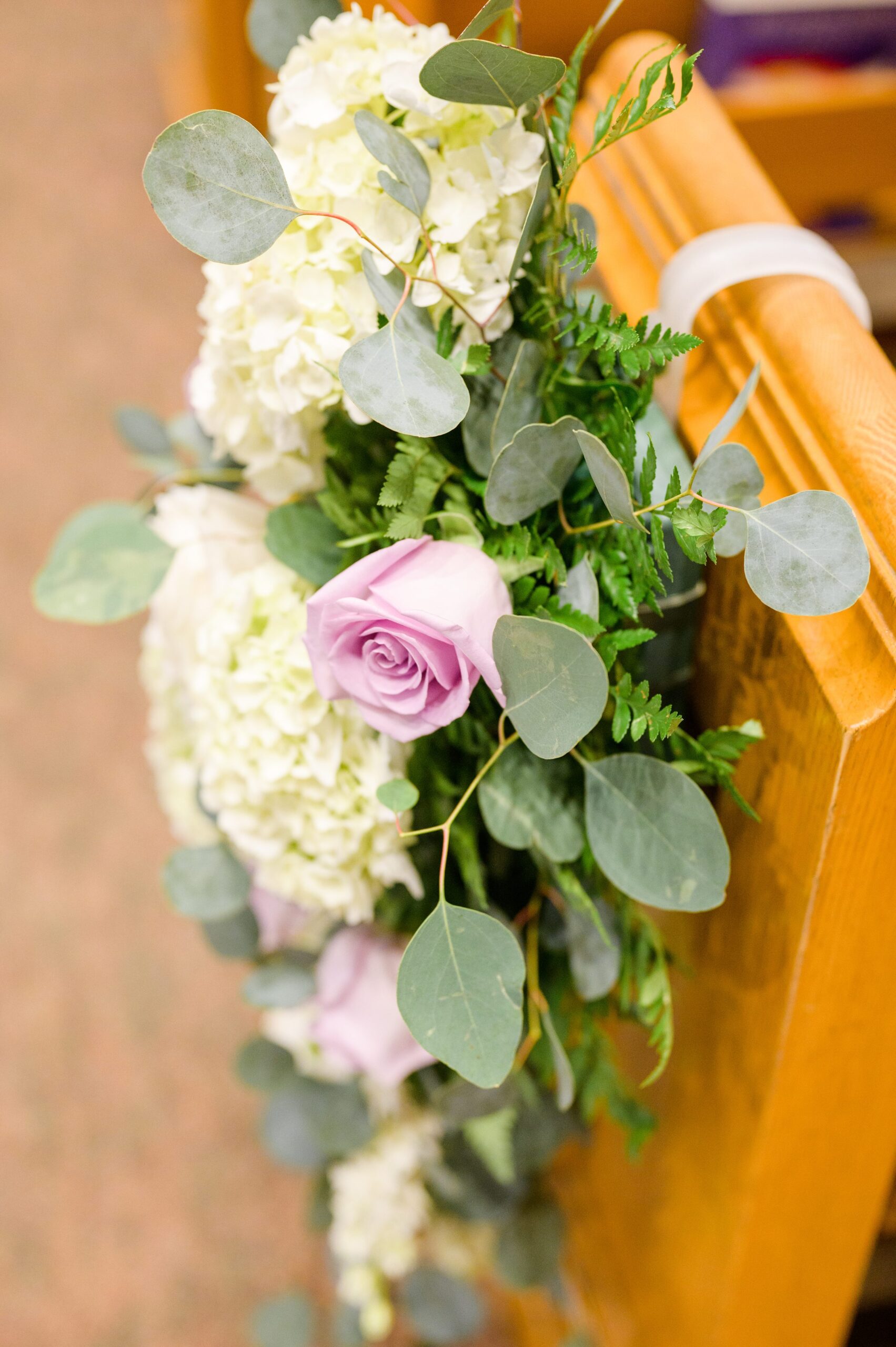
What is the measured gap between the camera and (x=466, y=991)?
51cm

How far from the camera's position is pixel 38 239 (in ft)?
8.52

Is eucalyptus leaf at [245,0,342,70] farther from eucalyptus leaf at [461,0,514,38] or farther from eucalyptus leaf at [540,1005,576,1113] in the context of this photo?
eucalyptus leaf at [540,1005,576,1113]

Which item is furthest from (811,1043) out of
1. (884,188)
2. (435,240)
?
(884,188)

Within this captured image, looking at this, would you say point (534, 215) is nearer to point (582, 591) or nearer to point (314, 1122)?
point (582, 591)

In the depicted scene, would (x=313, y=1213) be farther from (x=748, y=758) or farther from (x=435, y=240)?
(x=435, y=240)

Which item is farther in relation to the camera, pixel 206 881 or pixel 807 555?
pixel 206 881

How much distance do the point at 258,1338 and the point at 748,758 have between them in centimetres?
105

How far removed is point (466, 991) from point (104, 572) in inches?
15.4

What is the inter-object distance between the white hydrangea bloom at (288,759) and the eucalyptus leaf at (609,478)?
21 centimetres

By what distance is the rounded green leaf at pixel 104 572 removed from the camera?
714 mm

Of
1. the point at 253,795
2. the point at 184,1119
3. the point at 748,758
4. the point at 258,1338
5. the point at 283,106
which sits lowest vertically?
the point at 258,1338

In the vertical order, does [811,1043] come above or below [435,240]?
below

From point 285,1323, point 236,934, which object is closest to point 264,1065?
point 236,934

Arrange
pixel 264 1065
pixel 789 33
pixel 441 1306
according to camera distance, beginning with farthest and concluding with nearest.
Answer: pixel 789 33 → pixel 441 1306 → pixel 264 1065
